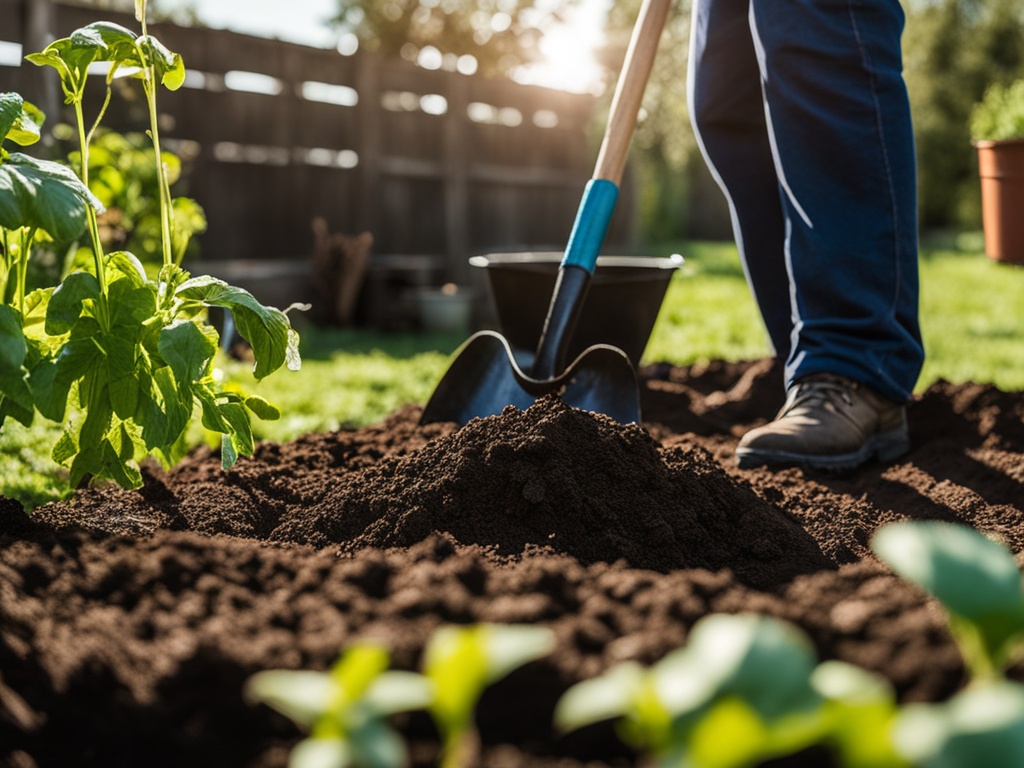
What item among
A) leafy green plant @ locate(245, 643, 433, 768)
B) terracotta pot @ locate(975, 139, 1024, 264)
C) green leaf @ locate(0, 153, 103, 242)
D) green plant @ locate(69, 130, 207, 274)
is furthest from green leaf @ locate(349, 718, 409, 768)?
green plant @ locate(69, 130, 207, 274)

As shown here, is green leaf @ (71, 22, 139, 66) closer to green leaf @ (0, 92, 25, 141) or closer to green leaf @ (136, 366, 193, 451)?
green leaf @ (0, 92, 25, 141)

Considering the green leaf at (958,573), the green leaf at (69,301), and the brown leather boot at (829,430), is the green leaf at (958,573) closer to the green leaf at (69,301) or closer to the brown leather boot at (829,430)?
the green leaf at (69,301)

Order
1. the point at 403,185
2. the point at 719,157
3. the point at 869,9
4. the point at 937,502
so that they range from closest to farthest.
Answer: the point at 937,502
the point at 869,9
the point at 719,157
the point at 403,185

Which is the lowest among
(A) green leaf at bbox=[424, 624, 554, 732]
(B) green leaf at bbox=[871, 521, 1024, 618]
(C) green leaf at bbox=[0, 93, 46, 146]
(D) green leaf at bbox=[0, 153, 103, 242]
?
(A) green leaf at bbox=[424, 624, 554, 732]

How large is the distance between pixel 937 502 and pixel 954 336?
344cm

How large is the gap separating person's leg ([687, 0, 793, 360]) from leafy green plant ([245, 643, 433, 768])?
95.3 inches

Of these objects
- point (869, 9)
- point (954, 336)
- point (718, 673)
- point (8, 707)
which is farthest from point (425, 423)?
point (954, 336)

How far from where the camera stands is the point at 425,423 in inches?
96.5

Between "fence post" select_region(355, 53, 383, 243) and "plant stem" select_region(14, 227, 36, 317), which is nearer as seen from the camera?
"plant stem" select_region(14, 227, 36, 317)

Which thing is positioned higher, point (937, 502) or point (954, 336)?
point (937, 502)

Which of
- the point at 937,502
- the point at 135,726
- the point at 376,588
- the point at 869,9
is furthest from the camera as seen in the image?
the point at 869,9

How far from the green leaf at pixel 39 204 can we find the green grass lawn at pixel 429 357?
0.58m

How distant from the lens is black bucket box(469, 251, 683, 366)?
3000 mm

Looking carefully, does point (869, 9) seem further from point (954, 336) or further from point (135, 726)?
point (954, 336)
